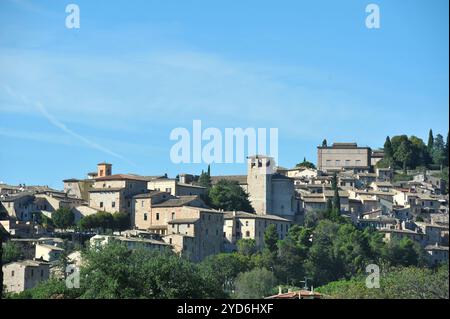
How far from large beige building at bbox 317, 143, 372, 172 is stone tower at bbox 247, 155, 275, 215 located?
20.2 metres

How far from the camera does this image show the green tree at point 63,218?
245 ft

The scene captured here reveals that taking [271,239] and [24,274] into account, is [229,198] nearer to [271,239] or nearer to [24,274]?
[271,239]

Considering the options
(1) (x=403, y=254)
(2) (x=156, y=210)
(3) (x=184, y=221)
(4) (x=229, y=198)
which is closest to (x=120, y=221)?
(2) (x=156, y=210)

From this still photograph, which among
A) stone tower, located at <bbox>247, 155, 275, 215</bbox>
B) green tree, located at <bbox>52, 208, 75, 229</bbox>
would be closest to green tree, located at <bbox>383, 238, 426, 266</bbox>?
stone tower, located at <bbox>247, 155, 275, 215</bbox>

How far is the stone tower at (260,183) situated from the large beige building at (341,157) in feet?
66.4

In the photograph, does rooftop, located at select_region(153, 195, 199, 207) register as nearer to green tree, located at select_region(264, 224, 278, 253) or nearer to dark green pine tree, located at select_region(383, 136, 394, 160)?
green tree, located at select_region(264, 224, 278, 253)

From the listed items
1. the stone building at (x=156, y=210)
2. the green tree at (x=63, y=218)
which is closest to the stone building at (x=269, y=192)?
the stone building at (x=156, y=210)

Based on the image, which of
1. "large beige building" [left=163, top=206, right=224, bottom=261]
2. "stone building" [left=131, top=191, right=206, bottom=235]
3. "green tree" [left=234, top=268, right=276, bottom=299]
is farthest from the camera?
"stone building" [left=131, top=191, right=206, bottom=235]

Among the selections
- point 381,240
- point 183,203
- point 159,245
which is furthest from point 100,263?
point 381,240

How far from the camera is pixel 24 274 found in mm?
61250

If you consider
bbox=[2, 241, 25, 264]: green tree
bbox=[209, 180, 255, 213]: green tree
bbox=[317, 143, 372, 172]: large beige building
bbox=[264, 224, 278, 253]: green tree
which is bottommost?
bbox=[2, 241, 25, 264]: green tree

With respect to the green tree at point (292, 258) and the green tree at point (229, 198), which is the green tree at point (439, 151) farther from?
the green tree at point (292, 258)

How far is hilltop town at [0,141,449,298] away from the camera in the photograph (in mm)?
69750
